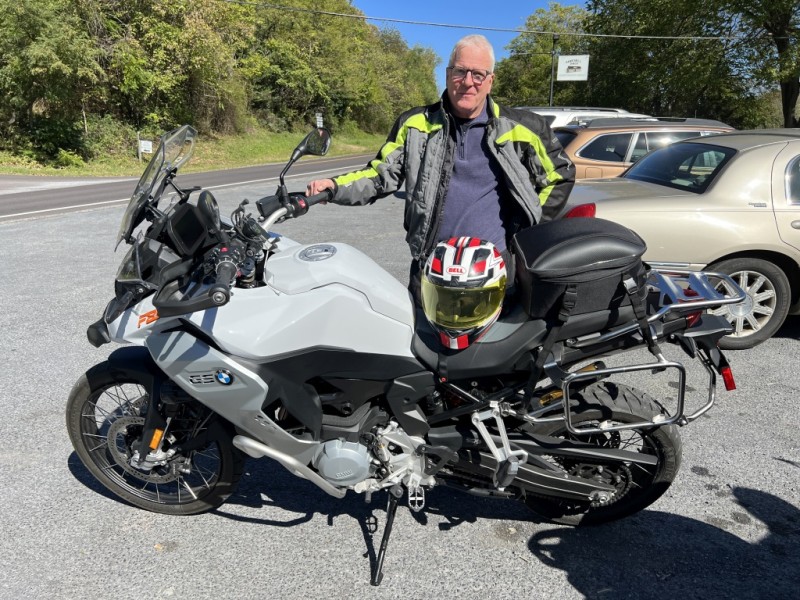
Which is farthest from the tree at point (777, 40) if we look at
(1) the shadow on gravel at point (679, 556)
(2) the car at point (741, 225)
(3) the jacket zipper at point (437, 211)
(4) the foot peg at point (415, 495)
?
(4) the foot peg at point (415, 495)

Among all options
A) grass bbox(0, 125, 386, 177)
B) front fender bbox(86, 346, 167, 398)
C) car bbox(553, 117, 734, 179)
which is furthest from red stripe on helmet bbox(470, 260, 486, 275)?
grass bbox(0, 125, 386, 177)

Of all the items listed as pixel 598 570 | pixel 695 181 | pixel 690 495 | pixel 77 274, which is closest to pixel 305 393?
pixel 598 570

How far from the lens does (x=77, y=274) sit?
6.30 meters

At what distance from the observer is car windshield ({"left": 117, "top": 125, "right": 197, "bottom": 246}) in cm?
214

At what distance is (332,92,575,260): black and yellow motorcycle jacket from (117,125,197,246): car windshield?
2.23 ft

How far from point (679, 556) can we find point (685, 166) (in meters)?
3.48

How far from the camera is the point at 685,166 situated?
15.6 feet

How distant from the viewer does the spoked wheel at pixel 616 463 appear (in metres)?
2.20

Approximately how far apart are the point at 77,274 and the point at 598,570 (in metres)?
6.16

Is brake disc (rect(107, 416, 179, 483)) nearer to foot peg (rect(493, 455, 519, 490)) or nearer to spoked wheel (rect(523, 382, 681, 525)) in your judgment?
foot peg (rect(493, 455, 519, 490))

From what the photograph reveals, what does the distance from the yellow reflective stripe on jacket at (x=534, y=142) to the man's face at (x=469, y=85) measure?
0.21 metres

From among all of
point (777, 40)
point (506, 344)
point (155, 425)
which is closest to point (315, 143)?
point (506, 344)

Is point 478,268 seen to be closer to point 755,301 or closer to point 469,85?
point 469,85

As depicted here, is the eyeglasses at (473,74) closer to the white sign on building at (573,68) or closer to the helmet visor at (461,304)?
the helmet visor at (461,304)
